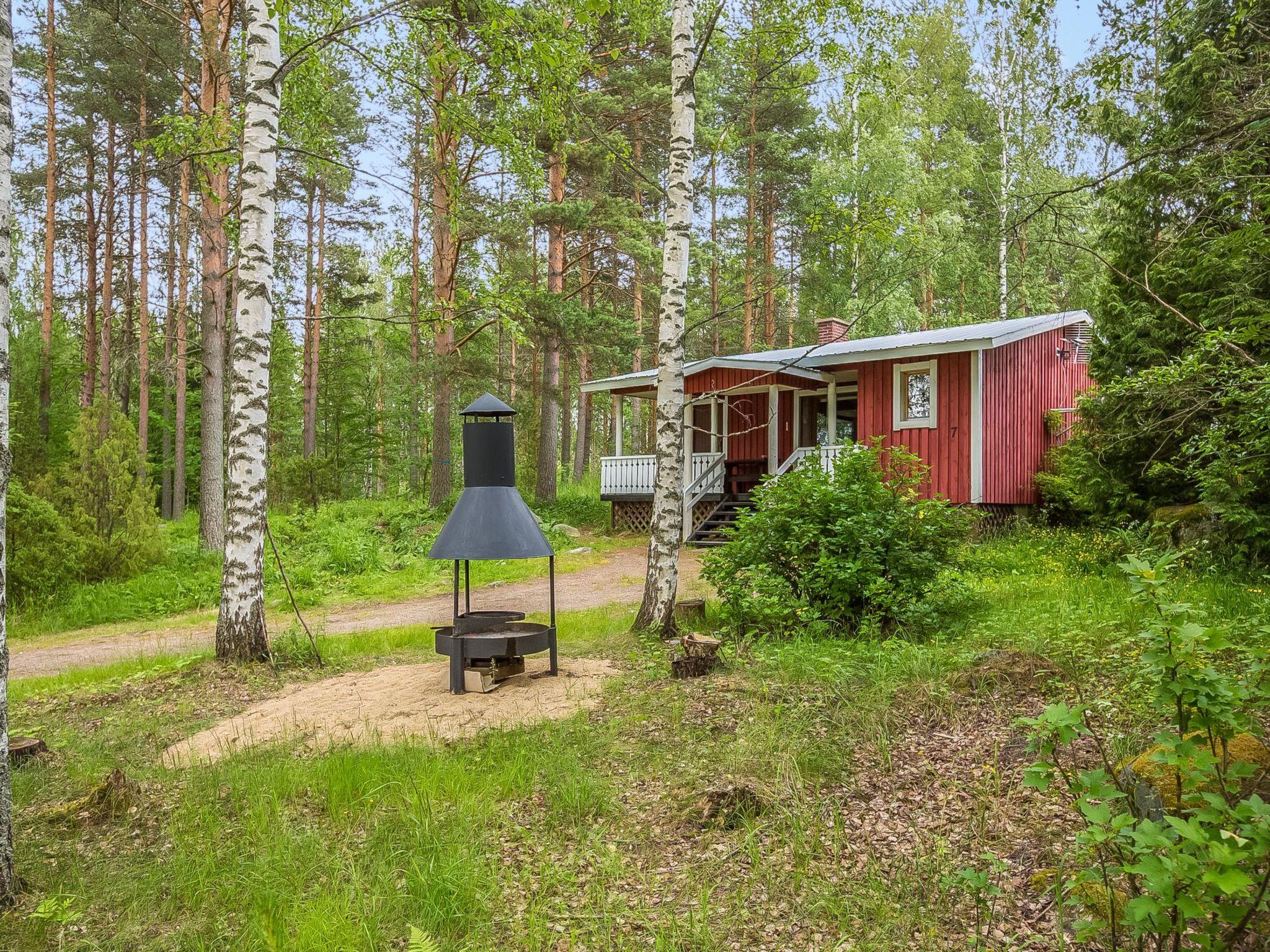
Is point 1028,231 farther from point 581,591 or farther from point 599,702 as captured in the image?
point 599,702

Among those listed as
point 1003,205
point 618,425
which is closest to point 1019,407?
point 618,425

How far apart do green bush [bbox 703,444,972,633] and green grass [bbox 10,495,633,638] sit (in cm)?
632

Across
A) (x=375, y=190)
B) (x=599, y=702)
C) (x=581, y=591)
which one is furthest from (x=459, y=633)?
(x=375, y=190)

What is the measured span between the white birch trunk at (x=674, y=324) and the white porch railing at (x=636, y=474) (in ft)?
31.7

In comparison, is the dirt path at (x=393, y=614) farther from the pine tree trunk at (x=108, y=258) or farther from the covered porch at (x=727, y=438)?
the pine tree trunk at (x=108, y=258)

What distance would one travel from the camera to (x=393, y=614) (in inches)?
396

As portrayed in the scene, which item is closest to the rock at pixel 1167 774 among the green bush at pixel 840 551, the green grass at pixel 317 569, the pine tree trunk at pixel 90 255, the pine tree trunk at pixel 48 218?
the green bush at pixel 840 551

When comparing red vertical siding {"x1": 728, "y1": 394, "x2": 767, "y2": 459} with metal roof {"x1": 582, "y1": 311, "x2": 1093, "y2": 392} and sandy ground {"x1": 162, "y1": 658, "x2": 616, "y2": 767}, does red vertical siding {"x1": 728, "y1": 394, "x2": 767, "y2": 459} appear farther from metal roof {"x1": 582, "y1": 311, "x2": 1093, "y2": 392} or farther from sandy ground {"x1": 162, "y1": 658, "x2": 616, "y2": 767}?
sandy ground {"x1": 162, "y1": 658, "x2": 616, "y2": 767}

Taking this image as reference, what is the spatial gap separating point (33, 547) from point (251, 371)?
17.8 ft

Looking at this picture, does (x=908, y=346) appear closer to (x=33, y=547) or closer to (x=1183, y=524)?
(x=1183, y=524)

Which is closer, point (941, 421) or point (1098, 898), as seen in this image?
point (1098, 898)

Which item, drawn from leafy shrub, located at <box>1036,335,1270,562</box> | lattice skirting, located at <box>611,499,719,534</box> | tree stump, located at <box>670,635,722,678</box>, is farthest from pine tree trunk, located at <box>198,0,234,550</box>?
leafy shrub, located at <box>1036,335,1270,562</box>

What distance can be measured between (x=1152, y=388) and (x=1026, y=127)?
19.2 meters

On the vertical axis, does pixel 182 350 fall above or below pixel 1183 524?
above
